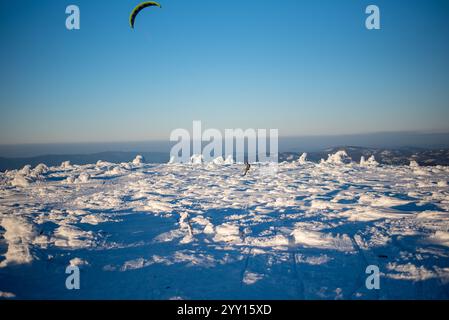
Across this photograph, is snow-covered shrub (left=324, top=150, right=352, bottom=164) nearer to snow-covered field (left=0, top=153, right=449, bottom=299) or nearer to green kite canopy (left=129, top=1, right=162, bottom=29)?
snow-covered field (left=0, top=153, right=449, bottom=299)

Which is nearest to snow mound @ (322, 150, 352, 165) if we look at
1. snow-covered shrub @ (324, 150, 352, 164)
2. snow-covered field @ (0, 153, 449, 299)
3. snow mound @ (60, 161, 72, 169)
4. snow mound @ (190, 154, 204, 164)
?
snow-covered shrub @ (324, 150, 352, 164)

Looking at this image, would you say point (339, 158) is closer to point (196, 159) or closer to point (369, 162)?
point (369, 162)

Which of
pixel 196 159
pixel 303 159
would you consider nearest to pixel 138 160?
pixel 196 159

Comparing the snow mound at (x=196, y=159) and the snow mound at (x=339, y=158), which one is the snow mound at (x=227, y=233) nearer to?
the snow mound at (x=196, y=159)

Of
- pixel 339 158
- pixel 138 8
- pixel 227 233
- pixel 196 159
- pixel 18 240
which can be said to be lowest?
pixel 227 233

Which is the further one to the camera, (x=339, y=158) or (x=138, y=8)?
(x=339, y=158)

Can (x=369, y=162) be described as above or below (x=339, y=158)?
below

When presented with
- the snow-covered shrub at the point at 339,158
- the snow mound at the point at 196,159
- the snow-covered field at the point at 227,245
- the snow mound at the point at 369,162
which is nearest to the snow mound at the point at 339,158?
the snow-covered shrub at the point at 339,158
